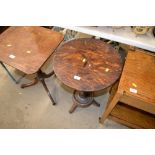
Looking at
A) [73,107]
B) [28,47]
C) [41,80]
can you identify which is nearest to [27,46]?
[28,47]

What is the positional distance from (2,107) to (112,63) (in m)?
1.30

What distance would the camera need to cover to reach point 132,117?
1673mm

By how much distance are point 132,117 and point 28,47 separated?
3.91 feet

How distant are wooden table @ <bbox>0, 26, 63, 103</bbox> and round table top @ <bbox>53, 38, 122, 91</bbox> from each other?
0.14m

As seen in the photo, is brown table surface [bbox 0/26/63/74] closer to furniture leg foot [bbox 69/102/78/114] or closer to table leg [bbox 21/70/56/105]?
table leg [bbox 21/70/56/105]

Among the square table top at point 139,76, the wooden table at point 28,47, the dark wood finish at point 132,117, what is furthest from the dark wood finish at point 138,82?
the wooden table at point 28,47

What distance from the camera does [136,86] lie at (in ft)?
4.17

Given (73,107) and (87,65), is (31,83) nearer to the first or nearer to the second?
(73,107)

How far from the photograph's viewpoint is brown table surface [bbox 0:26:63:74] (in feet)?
4.96

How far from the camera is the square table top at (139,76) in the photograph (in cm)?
124

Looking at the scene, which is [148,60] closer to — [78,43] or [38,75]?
[78,43]

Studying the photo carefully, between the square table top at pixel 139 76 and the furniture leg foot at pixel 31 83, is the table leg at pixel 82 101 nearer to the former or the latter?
the furniture leg foot at pixel 31 83

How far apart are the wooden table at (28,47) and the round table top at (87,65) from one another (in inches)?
5.5
